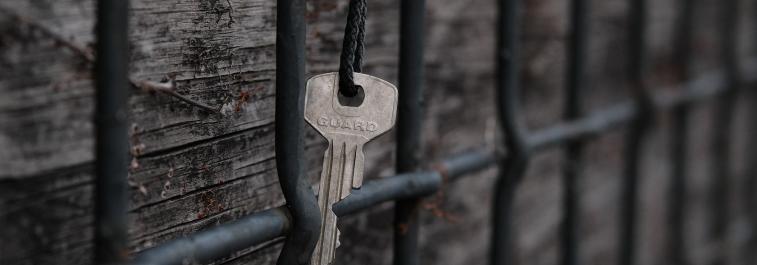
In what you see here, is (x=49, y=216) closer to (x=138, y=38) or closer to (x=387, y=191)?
(x=138, y=38)

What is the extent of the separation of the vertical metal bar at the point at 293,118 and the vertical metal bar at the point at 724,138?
1.32 meters

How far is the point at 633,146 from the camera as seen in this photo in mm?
1332

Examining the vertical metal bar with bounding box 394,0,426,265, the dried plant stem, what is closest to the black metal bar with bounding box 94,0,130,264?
the dried plant stem

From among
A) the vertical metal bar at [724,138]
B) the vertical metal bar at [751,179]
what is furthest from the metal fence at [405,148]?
the vertical metal bar at [751,179]

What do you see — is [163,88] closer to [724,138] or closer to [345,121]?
[345,121]

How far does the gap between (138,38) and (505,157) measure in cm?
46

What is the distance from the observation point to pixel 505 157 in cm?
93

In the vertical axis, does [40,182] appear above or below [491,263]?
above

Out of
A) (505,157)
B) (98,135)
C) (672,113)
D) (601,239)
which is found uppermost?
(98,135)

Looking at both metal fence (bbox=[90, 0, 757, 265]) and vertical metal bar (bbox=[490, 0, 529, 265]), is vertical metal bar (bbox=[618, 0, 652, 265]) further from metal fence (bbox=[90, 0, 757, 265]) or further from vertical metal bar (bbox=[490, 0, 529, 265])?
vertical metal bar (bbox=[490, 0, 529, 265])

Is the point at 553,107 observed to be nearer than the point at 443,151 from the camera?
No

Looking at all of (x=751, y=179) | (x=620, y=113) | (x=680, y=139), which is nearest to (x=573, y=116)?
(x=620, y=113)

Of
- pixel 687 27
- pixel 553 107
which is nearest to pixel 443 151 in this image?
pixel 553 107

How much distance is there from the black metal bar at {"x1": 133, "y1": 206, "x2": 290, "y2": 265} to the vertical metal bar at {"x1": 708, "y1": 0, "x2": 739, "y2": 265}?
1338 millimetres
